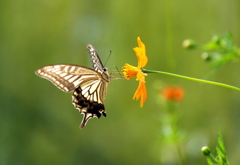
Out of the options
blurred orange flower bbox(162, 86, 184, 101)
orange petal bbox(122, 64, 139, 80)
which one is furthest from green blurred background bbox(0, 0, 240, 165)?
orange petal bbox(122, 64, 139, 80)

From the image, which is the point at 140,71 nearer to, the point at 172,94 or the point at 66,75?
the point at 66,75

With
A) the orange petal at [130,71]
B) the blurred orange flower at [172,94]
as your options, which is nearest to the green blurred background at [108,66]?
the blurred orange flower at [172,94]

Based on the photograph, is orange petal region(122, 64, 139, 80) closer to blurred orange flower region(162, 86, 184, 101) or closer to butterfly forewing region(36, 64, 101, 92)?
butterfly forewing region(36, 64, 101, 92)

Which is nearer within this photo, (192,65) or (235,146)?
(235,146)

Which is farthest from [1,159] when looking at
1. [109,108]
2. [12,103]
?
[109,108]

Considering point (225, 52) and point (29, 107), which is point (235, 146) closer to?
point (29, 107)

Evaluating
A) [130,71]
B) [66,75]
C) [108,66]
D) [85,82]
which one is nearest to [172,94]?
[85,82]
